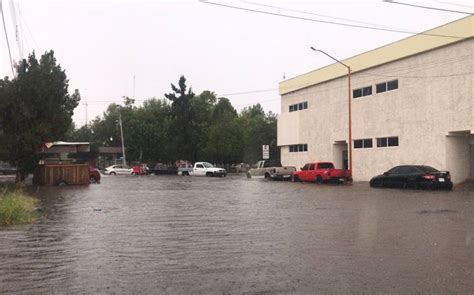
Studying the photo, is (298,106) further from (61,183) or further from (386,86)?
(61,183)

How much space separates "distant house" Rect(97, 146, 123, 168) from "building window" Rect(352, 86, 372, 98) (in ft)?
207

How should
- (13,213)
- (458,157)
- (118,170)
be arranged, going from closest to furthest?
(13,213), (458,157), (118,170)

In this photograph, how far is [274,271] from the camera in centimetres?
762

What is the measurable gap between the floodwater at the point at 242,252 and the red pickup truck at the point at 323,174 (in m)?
19.7

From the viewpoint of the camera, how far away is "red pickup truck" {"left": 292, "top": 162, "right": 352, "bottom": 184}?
3606cm

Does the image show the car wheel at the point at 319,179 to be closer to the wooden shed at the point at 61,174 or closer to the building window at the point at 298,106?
the building window at the point at 298,106

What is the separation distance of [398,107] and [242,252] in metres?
29.8

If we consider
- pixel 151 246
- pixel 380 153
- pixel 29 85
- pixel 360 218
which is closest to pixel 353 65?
pixel 380 153

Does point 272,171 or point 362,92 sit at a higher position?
point 362,92

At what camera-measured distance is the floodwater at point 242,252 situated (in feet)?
22.3

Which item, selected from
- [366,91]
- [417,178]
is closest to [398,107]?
[366,91]

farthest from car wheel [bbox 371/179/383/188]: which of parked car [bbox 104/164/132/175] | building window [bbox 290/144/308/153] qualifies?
parked car [bbox 104/164/132/175]

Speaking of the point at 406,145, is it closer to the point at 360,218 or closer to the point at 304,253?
the point at 360,218

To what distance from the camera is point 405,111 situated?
35.8m
